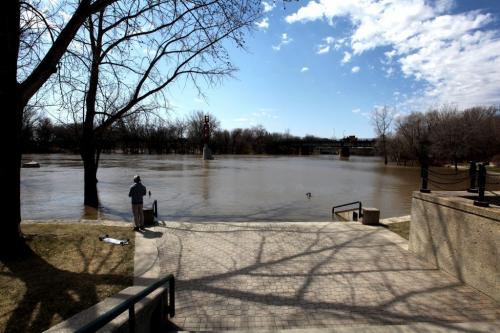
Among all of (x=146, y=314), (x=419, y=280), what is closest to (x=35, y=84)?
(x=146, y=314)

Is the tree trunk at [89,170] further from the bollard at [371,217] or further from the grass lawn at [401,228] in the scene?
the grass lawn at [401,228]

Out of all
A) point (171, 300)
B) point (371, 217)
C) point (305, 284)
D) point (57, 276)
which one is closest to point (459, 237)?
point (305, 284)

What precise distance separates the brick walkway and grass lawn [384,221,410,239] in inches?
23.5

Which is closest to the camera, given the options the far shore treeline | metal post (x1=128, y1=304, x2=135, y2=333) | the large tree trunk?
metal post (x1=128, y1=304, x2=135, y2=333)

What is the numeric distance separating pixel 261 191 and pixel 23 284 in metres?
20.9

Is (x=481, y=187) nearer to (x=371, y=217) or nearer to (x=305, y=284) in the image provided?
(x=305, y=284)

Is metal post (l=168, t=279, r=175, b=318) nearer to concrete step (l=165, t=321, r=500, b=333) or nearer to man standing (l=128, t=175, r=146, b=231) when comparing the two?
concrete step (l=165, t=321, r=500, b=333)

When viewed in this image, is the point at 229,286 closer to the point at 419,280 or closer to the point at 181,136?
the point at 419,280

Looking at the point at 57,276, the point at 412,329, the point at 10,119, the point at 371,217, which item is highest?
the point at 10,119

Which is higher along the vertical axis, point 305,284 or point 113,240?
point 113,240

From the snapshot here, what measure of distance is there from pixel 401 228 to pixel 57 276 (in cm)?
961

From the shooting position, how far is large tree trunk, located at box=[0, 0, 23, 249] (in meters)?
6.67

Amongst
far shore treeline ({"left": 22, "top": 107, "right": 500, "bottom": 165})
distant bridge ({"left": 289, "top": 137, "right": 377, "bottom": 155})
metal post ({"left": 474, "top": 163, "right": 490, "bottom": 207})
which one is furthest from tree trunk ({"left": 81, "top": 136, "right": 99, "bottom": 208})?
distant bridge ({"left": 289, "top": 137, "right": 377, "bottom": 155})

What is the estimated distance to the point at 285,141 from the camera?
154 m
